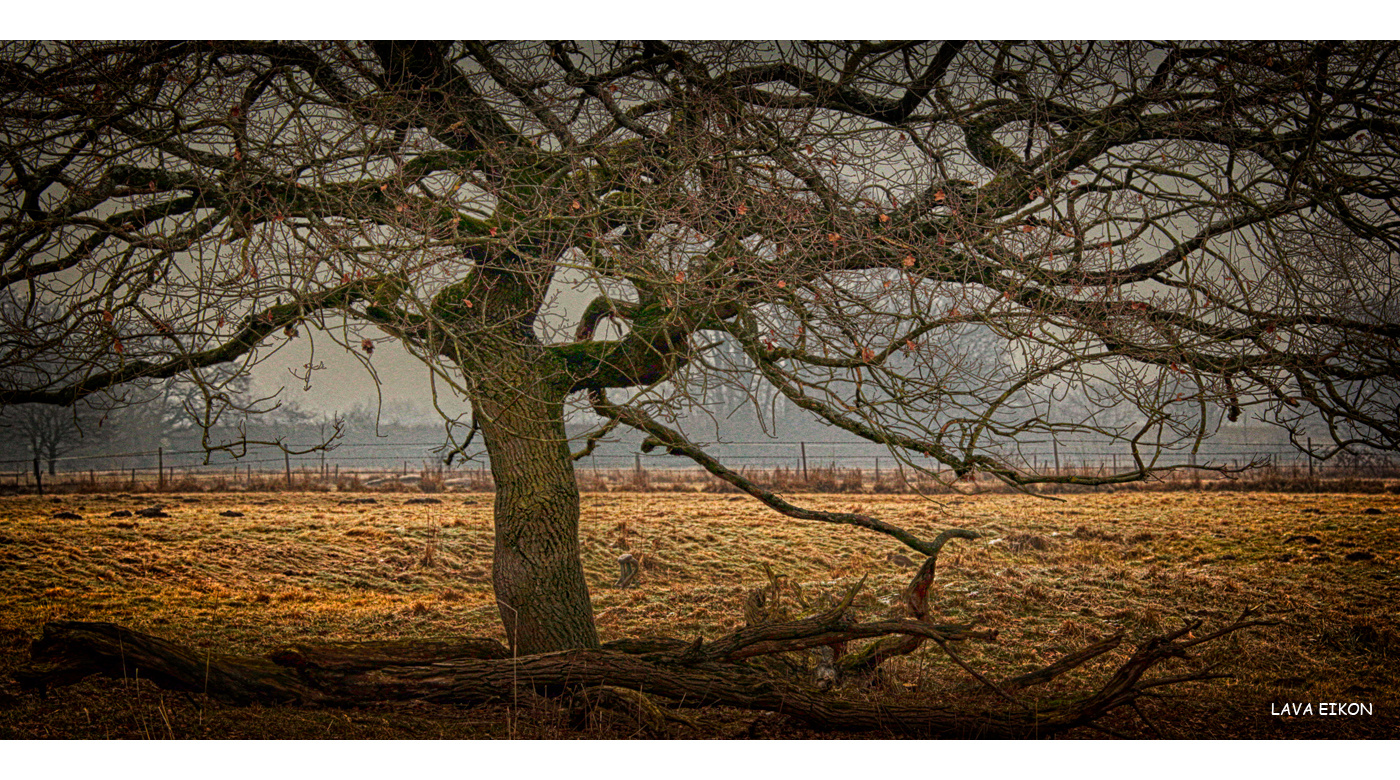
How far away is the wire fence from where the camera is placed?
6094 mm

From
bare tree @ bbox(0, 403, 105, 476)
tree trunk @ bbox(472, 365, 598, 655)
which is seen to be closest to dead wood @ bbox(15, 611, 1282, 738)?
tree trunk @ bbox(472, 365, 598, 655)

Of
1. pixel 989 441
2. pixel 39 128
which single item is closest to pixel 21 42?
pixel 39 128

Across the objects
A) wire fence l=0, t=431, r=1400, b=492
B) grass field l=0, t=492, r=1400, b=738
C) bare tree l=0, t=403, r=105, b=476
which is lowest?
grass field l=0, t=492, r=1400, b=738

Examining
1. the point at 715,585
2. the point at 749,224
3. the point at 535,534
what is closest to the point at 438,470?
the point at 715,585

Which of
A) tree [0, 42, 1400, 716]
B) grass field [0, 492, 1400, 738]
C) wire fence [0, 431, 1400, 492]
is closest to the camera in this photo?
tree [0, 42, 1400, 716]

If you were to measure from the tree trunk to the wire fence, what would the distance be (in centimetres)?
68

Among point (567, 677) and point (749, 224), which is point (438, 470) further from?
point (749, 224)

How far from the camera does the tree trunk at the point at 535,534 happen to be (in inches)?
185

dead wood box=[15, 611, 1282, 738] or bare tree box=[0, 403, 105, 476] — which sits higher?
bare tree box=[0, 403, 105, 476]

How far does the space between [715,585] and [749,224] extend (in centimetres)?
369

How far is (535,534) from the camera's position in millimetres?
4695

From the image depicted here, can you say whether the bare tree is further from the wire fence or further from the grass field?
the grass field

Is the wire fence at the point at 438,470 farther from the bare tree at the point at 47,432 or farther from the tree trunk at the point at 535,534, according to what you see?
the tree trunk at the point at 535,534

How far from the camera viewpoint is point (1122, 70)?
14.5ft
